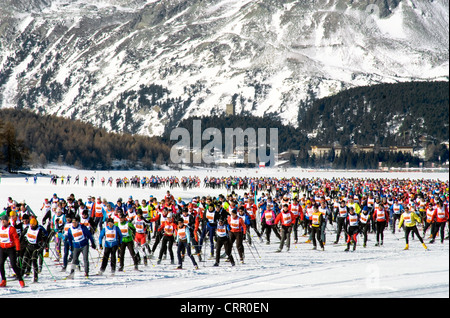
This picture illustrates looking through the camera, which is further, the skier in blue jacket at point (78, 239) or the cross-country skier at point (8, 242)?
the skier in blue jacket at point (78, 239)

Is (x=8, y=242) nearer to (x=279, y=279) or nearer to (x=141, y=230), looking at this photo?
(x=141, y=230)

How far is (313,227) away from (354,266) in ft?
11.6

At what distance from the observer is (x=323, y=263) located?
1488cm

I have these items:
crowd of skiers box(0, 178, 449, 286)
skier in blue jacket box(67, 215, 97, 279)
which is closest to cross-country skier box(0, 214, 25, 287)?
crowd of skiers box(0, 178, 449, 286)

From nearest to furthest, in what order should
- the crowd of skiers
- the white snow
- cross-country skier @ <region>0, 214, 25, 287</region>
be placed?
the white snow
cross-country skier @ <region>0, 214, 25, 287</region>
the crowd of skiers

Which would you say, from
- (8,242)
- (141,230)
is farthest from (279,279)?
(8,242)

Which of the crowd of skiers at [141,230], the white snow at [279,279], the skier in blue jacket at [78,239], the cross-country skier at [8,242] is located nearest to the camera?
the white snow at [279,279]

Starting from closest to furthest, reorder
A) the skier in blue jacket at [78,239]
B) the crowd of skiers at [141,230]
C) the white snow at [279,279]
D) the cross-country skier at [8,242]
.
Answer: the white snow at [279,279] < the cross-country skier at [8,242] < the crowd of skiers at [141,230] < the skier in blue jacket at [78,239]

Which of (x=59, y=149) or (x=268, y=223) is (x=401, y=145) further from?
(x=268, y=223)

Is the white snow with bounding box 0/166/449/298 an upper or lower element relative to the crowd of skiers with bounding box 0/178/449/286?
lower

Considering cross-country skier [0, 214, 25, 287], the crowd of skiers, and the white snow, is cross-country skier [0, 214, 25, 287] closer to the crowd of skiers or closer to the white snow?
the crowd of skiers

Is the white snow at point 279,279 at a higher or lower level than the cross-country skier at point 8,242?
lower

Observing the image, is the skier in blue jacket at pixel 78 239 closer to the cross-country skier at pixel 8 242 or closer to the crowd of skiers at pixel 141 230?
the crowd of skiers at pixel 141 230

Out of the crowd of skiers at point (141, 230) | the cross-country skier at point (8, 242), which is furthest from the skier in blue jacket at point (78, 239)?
the cross-country skier at point (8, 242)
